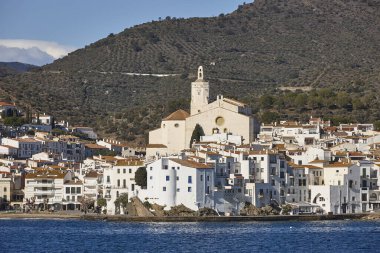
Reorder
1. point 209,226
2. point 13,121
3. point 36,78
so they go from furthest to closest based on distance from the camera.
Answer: point 36,78, point 13,121, point 209,226

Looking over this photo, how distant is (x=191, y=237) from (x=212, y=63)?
84.0 m

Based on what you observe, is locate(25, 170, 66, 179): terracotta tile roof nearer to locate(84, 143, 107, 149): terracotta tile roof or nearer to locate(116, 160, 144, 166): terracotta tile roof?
locate(116, 160, 144, 166): terracotta tile roof

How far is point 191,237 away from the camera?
62.6 m

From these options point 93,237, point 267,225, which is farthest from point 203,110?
point 93,237

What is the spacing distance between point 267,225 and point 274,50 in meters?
82.1

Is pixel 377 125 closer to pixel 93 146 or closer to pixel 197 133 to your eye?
pixel 197 133

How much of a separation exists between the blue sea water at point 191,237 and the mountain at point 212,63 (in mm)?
41790

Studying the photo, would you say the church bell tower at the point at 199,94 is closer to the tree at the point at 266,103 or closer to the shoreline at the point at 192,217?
the tree at the point at 266,103

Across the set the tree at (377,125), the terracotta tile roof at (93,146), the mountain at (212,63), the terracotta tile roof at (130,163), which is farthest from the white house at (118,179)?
the mountain at (212,63)

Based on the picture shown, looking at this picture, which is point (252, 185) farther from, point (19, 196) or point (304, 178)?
point (19, 196)

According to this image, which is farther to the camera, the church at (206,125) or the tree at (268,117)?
the tree at (268,117)

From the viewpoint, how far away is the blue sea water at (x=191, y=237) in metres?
58.0

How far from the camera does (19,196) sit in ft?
285

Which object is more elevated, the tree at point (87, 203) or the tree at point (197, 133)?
the tree at point (197, 133)
